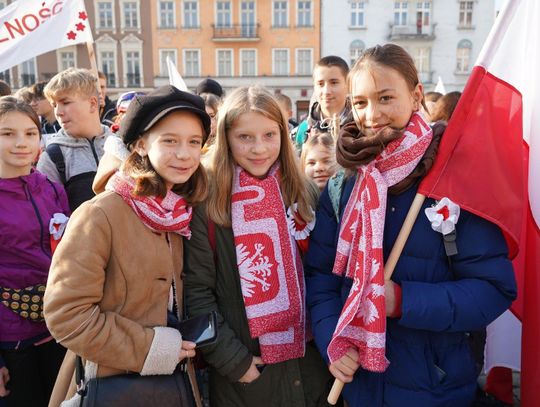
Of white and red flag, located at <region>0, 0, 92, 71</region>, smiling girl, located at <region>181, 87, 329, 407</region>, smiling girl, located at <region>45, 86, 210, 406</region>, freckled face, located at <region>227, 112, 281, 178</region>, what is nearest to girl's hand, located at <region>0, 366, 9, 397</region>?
smiling girl, located at <region>45, 86, 210, 406</region>

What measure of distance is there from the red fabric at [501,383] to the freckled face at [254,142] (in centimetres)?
160

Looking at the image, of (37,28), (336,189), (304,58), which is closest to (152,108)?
(336,189)

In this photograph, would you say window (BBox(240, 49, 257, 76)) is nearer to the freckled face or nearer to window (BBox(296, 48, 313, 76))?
window (BBox(296, 48, 313, 76))

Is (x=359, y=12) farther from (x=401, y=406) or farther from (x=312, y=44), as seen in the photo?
(x=401, y=406)

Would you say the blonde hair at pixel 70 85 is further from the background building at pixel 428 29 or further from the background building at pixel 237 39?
the background building at pixel 428 29

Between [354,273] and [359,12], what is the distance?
1330 inches

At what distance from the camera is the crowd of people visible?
1.89 meters

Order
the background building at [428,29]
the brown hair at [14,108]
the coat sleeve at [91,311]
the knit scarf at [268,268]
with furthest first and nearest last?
the background building at [428,29], the brown hair at [14,108], the knit scarf at [268,268], the coat sleeve at [91,311]

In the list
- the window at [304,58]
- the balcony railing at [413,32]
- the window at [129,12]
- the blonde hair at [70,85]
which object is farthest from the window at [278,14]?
the blonde hair at [70,85]

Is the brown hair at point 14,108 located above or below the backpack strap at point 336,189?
above

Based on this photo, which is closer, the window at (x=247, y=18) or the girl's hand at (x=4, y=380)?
the girl's hand at (x=4, y=380)

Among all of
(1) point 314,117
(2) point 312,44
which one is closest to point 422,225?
(1) point 314,117

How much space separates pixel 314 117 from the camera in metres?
4.88

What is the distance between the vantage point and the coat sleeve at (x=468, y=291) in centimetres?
185
